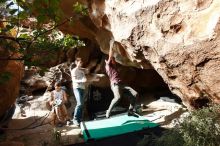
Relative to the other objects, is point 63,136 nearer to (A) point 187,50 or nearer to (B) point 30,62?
(A) point 187,50

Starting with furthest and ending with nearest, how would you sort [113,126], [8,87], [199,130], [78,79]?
[8,87]
[78,79]
[113,126]
[199,130]

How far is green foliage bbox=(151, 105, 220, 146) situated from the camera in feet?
15.8

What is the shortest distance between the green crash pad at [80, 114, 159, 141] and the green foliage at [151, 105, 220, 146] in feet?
6.37

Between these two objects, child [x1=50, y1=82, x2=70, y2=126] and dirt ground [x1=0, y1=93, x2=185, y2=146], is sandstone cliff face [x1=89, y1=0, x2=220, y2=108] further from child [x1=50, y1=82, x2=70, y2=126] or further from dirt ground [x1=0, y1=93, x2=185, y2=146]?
child [x1=50, y1=82, x2=70, y2=126]

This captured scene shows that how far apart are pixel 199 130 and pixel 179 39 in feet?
4.65

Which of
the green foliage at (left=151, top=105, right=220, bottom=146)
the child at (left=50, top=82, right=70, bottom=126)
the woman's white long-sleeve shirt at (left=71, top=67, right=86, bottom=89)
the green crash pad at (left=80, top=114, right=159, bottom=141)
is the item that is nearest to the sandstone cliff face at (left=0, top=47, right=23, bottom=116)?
the child at (left=50, top=82, right=70, bottom=126)

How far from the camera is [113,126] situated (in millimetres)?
7449

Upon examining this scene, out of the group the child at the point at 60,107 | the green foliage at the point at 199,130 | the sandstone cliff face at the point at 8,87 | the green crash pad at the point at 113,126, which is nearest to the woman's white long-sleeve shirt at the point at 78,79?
the child at the point at 60,107

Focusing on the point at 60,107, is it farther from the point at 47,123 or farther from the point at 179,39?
the point at 179,39

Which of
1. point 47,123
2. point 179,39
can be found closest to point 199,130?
point 179,39

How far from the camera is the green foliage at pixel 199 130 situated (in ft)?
15.8

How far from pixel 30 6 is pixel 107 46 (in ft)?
19.1

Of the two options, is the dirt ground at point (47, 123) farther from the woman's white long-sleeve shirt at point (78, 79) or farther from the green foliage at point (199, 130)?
the green foliage at point (199, 130)

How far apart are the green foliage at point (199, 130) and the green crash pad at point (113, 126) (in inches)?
76.4
